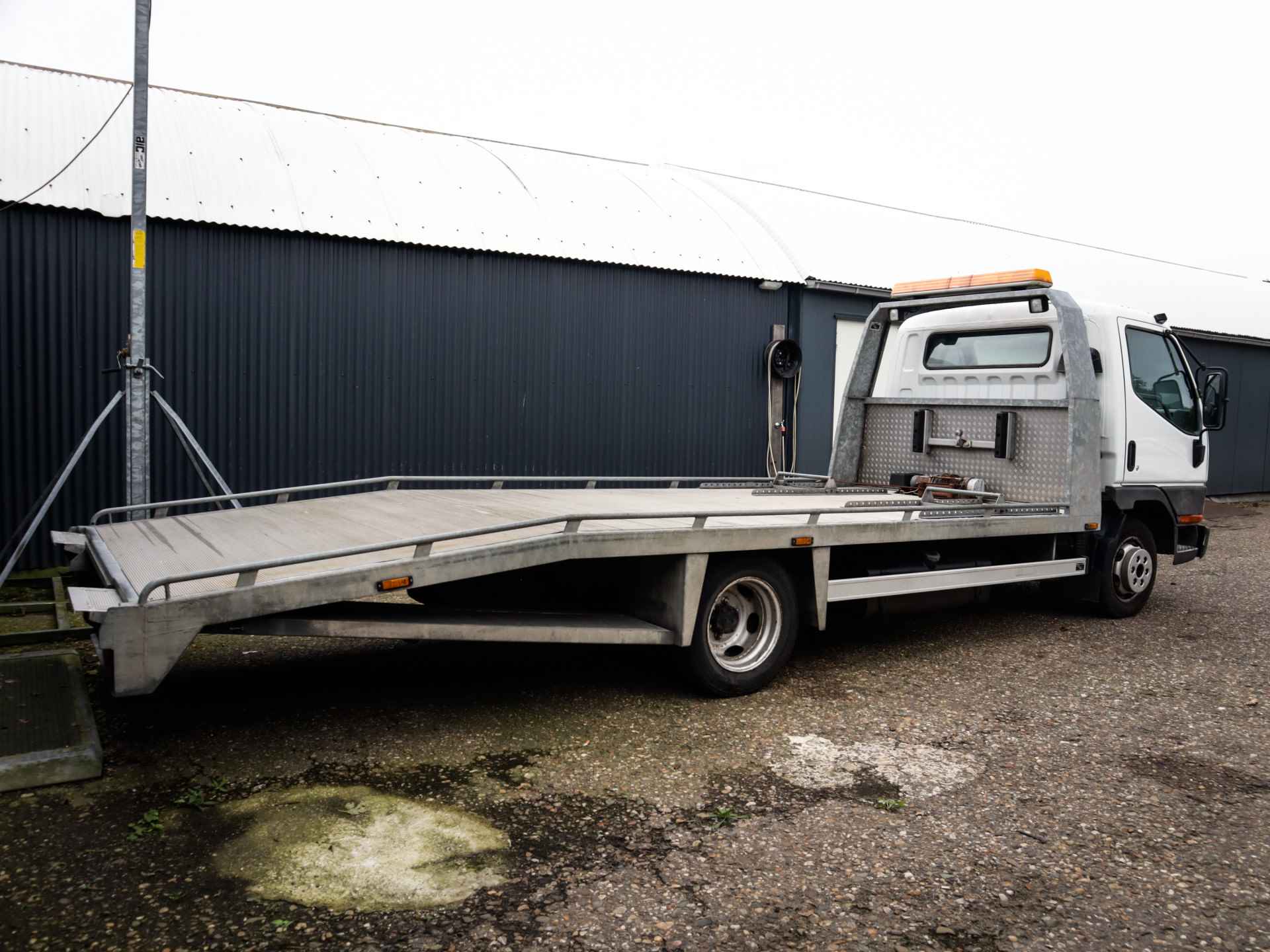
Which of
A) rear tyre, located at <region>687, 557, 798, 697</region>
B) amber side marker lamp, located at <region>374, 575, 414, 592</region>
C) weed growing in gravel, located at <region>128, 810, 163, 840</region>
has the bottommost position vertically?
weed growing in gravel, located at <region>128, 810, 163, 840</region>

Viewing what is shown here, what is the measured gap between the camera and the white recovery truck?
4.46m

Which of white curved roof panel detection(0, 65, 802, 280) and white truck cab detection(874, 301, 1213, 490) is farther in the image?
white curved roof panel detection(0, 65, 802, 280)

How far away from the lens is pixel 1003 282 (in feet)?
24.9

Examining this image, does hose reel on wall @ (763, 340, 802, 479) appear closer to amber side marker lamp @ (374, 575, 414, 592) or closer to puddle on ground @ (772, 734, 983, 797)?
puddle on ground @ (772, 734, 983, 797)

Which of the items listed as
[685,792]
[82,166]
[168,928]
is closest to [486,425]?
[82,166]

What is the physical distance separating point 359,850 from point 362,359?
741cm

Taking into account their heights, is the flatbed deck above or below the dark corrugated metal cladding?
below

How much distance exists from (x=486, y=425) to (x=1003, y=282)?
5.76 m

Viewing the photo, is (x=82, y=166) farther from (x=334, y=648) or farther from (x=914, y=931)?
(x=914, y=931)

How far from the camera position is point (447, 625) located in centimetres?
477

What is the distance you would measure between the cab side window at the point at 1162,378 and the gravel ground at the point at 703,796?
6.85ft

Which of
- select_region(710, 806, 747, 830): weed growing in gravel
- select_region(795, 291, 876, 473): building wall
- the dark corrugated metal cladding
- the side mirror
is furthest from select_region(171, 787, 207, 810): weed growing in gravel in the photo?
select_region(795, 291, 876, 473): building wall

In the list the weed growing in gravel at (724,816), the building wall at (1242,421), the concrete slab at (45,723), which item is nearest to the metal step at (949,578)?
the weed growing in gravel at (724,816)

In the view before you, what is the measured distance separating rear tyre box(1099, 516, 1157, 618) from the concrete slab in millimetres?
6969
